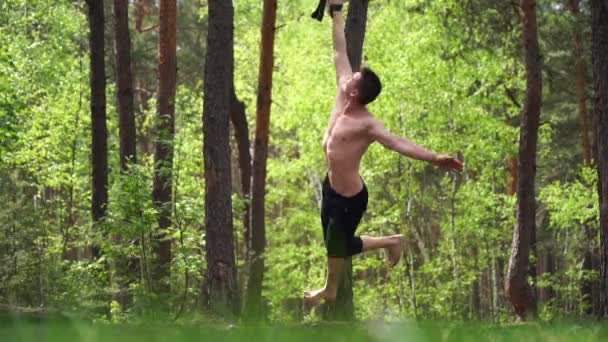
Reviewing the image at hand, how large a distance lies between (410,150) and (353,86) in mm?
1173

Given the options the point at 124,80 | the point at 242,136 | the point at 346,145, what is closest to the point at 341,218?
the point at 346,145

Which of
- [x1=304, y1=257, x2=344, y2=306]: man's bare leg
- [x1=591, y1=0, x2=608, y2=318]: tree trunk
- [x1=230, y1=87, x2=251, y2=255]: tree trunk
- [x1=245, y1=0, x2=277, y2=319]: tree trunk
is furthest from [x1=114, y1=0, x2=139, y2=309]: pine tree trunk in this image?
[x1=591, y1=0, x2=608, y2=318]: tree trunk

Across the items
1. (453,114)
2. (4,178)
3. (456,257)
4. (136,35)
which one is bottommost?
(456,257)

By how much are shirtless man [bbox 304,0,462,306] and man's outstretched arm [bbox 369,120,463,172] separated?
1 centimetres

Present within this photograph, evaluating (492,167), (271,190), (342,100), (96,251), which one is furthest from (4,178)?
(271,190)

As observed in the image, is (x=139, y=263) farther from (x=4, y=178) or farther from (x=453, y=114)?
(x=453, y=114)

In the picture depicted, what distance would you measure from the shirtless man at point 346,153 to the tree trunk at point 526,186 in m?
13.2

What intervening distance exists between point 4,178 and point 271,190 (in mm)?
25229

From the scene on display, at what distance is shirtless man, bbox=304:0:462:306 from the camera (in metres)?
8.12

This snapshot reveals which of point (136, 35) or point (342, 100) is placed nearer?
point (342, 100)

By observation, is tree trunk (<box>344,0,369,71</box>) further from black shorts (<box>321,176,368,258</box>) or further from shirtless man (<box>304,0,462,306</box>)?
black shorts (<box>321,176,368,258</box>)

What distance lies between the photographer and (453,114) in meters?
33.5

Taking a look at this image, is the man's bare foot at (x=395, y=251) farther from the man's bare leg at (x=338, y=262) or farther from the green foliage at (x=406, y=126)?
the green foliage at (x=406, y=126)

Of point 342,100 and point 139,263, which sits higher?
point 342,100
